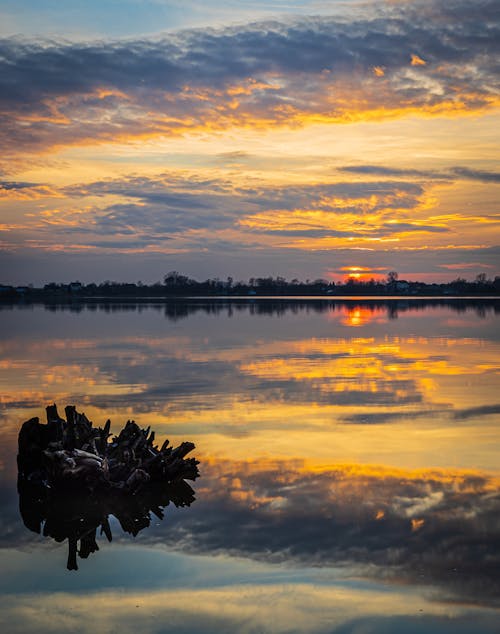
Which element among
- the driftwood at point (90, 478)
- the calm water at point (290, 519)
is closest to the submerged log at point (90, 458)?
Answer: the driftwood at point (90, 478)

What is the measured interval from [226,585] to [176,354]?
2989cm

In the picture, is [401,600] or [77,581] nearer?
[401,600]

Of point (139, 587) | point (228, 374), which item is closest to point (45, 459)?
point (139, 587)

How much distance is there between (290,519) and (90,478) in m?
3.67

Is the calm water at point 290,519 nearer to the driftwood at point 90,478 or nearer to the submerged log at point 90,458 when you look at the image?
the driftwood at point 90,478

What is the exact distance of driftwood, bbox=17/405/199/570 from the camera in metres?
12.6

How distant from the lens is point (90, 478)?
1358cm

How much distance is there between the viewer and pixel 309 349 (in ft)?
139

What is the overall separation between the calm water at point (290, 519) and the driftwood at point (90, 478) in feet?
1.06

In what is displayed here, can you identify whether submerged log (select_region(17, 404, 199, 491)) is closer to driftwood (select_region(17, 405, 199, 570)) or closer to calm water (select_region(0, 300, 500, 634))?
driftwood (select_region(17, 405, 199, 570))

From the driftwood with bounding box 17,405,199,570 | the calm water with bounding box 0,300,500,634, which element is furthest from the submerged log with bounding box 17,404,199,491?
the calm water with bounding box 0,300,500,634

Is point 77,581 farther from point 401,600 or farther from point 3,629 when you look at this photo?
point 401,600

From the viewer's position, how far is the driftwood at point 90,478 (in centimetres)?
1264

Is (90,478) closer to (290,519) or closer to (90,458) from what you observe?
(90,458)
